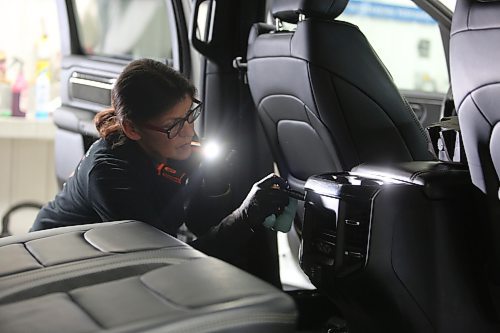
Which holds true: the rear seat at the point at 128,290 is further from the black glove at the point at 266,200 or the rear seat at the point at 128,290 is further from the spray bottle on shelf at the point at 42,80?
the spray bottle on shelf at the point at 42,80

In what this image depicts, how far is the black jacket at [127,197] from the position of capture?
6.28 feet

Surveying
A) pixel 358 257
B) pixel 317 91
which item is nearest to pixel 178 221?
pixel 317 91

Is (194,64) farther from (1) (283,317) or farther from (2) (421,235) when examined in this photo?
(1) (283,317)

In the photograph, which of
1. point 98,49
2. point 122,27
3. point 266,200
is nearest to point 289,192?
point 266,200

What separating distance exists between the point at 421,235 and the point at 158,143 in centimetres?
74

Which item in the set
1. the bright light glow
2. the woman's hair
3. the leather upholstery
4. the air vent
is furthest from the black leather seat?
the air vent

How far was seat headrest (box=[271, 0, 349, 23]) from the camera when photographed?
7.11 ft

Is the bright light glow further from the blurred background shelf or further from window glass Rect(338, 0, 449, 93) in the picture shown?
window glass Rect(338, 0, 449, 93)

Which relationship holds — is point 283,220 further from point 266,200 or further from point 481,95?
point 481,95

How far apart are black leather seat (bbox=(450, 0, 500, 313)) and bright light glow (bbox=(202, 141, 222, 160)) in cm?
103

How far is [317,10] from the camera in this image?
2.18 m

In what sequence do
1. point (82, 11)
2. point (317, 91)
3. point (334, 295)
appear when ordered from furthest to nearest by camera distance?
point (82, 11) < point (317, 91) < point (334, 295)

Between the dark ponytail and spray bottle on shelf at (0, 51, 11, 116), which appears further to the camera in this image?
spray bottle on shelf at (0, 51, 11, 116)

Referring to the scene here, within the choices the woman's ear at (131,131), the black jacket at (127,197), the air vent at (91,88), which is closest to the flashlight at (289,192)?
the black jacket at (127,197)
